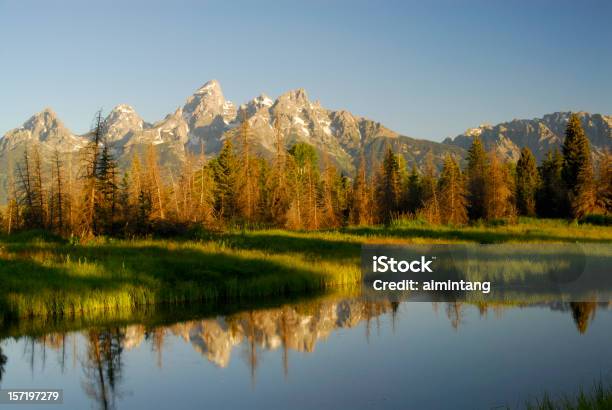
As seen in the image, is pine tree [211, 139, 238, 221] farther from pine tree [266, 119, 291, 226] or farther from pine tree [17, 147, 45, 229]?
pine tree [17, 147, 45, 229]

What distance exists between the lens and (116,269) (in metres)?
25.6

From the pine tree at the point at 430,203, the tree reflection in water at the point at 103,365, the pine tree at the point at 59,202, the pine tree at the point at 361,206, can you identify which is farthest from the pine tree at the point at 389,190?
the tree reflection in water at the point at 103,365

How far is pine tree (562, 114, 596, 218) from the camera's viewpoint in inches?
2675

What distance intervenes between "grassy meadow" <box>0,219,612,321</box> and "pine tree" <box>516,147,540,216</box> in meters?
44.1

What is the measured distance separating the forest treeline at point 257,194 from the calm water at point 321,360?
688 inches

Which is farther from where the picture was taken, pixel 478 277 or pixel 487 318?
pixel 478 277

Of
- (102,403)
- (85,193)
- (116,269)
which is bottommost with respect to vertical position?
(102,403)

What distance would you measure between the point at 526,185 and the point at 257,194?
45244 millimetres

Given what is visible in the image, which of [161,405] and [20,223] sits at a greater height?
[20,223]

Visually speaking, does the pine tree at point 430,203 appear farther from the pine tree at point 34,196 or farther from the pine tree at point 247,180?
the pine tree at point 34,196

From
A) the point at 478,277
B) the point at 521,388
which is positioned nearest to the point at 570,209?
the point at 478,277

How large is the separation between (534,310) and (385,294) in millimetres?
7189

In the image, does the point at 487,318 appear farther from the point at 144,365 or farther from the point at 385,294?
the point at 144,365

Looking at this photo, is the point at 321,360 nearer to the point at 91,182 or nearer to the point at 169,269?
the point at 169,269
